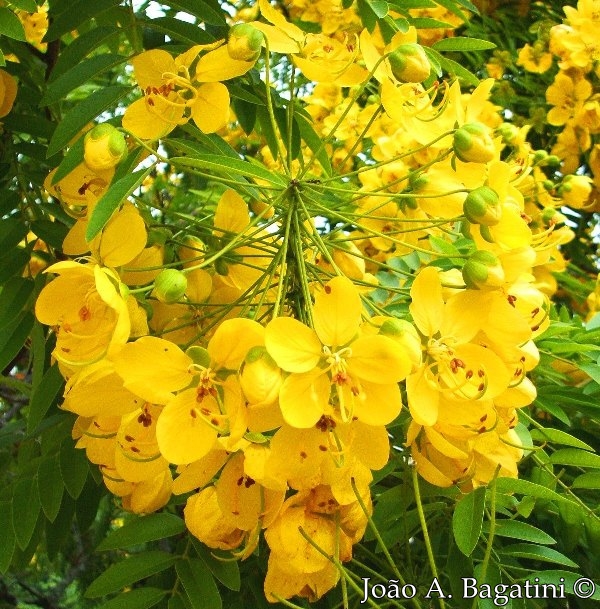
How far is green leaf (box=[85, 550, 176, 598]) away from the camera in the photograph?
3.70 ft

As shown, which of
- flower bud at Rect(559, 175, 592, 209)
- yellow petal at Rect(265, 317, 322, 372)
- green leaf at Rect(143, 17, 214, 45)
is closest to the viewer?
yellow petal at Rect(265, 317, 322, 372)

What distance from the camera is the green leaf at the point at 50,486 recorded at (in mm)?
1189

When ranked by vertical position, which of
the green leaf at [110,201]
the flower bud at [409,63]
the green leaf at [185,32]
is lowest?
the green leaf at [110,201]

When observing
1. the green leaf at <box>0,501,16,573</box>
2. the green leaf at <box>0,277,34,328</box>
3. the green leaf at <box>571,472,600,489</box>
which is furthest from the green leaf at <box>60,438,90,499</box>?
the green leaf at <box>571,472,600,489</box>

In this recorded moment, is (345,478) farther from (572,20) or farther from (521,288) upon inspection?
(572,20)

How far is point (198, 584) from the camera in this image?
3.68ft

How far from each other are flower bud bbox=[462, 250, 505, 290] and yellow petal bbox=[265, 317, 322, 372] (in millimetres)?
214

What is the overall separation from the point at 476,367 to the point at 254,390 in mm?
278

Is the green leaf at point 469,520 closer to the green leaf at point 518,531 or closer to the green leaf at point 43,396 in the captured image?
the green leaf at point 518,531

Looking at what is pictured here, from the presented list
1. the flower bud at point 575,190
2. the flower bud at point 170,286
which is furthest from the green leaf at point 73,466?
the flower bud at point 575,190

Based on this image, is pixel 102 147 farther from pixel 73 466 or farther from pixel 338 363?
pixel 73 466

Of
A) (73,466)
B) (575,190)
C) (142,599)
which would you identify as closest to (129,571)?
(142,599)

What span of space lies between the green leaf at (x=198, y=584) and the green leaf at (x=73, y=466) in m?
0.19

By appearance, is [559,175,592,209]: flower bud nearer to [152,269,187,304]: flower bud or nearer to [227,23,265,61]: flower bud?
[227,23,265,61]: flower bud
